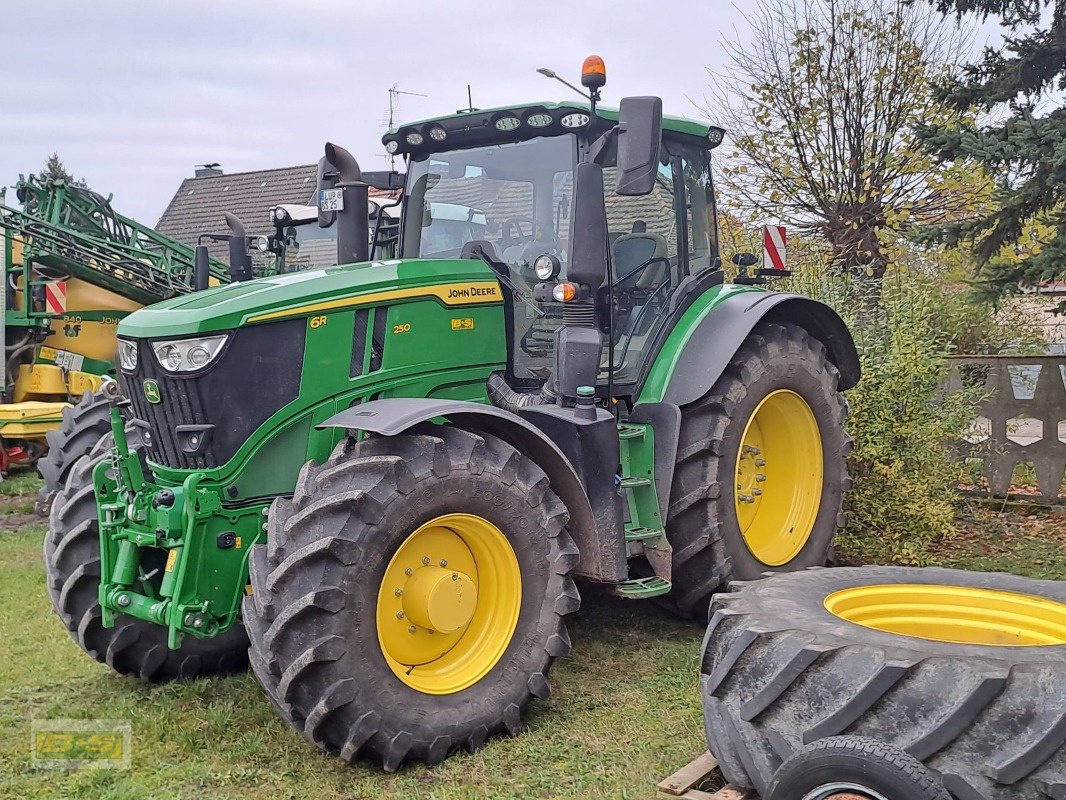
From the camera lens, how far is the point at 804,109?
41.2 feet

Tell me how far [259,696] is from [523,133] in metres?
2.85

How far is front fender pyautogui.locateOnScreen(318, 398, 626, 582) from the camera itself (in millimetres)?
4082

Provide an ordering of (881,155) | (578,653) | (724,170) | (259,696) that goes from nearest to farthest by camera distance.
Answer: (259,696) → (578,653) → (881,155) → (724,170)

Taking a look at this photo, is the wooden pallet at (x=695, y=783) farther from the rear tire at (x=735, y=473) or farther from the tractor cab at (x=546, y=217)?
the tractor cab at (x=546, y=217)

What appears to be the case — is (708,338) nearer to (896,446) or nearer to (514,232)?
(514,232)

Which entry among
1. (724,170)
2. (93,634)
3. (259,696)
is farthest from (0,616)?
(724,170)

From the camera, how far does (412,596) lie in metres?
4.10

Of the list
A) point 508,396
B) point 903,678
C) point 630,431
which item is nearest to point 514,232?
point 508,396

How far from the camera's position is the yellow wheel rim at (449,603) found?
160 inches

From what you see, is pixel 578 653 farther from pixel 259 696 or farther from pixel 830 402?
pixel 830 402

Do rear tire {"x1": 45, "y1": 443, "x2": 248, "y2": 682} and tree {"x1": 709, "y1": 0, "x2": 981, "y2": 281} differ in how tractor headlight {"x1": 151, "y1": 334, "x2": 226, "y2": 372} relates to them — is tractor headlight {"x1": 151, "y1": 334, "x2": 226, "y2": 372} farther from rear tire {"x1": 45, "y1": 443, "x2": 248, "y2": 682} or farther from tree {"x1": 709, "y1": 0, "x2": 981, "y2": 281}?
tree {"x1": 709, "y1": 0, "x2": 981, "y2": 281}

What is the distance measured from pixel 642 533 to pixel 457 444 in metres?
1.30

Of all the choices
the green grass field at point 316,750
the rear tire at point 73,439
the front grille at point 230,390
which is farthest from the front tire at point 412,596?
the rear tire at point 73,439

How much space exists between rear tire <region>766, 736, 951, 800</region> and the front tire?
1372 millimetres
